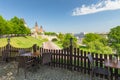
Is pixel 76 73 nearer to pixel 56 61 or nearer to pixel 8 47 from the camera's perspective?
pixel 56 61

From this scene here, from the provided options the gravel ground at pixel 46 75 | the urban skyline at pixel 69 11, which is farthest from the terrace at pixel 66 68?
the urban skyline at pixel 69 11

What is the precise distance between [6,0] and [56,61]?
25.5 meters

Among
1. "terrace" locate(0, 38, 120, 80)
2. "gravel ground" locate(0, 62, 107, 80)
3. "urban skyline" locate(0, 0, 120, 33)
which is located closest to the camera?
"terrace" locate(0, 38, 120, 80)

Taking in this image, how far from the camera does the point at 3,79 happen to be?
5.55 metres

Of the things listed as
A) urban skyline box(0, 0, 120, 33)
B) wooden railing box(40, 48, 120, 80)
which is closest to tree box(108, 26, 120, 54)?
urban skyline box(0, 0, 120, 33)

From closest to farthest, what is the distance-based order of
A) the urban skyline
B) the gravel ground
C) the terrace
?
the terrace, the gravel ground, the urban skyline

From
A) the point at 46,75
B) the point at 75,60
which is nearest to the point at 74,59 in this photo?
the point at 75,60

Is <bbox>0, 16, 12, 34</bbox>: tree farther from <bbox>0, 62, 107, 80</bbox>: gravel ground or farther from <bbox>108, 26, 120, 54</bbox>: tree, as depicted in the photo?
<bbox>0, 62, 107, 80</bbox>: gravel ground

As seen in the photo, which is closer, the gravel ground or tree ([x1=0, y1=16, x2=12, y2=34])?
the gravel ground

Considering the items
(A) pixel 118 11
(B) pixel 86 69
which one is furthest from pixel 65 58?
(A) pixel 118 11

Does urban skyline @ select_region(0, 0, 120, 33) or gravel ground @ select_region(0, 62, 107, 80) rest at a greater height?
urban skyline @ select_region(0, 0, 120, 33)

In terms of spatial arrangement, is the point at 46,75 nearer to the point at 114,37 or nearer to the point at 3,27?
the point at 114,37

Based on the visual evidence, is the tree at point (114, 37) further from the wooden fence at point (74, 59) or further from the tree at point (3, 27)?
the wooden fence at point (74, 59)

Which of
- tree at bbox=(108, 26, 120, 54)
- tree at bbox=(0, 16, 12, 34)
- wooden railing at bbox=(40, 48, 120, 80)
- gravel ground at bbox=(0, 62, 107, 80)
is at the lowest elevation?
gravel ground at bbox=(0, 62, 107, 80)
